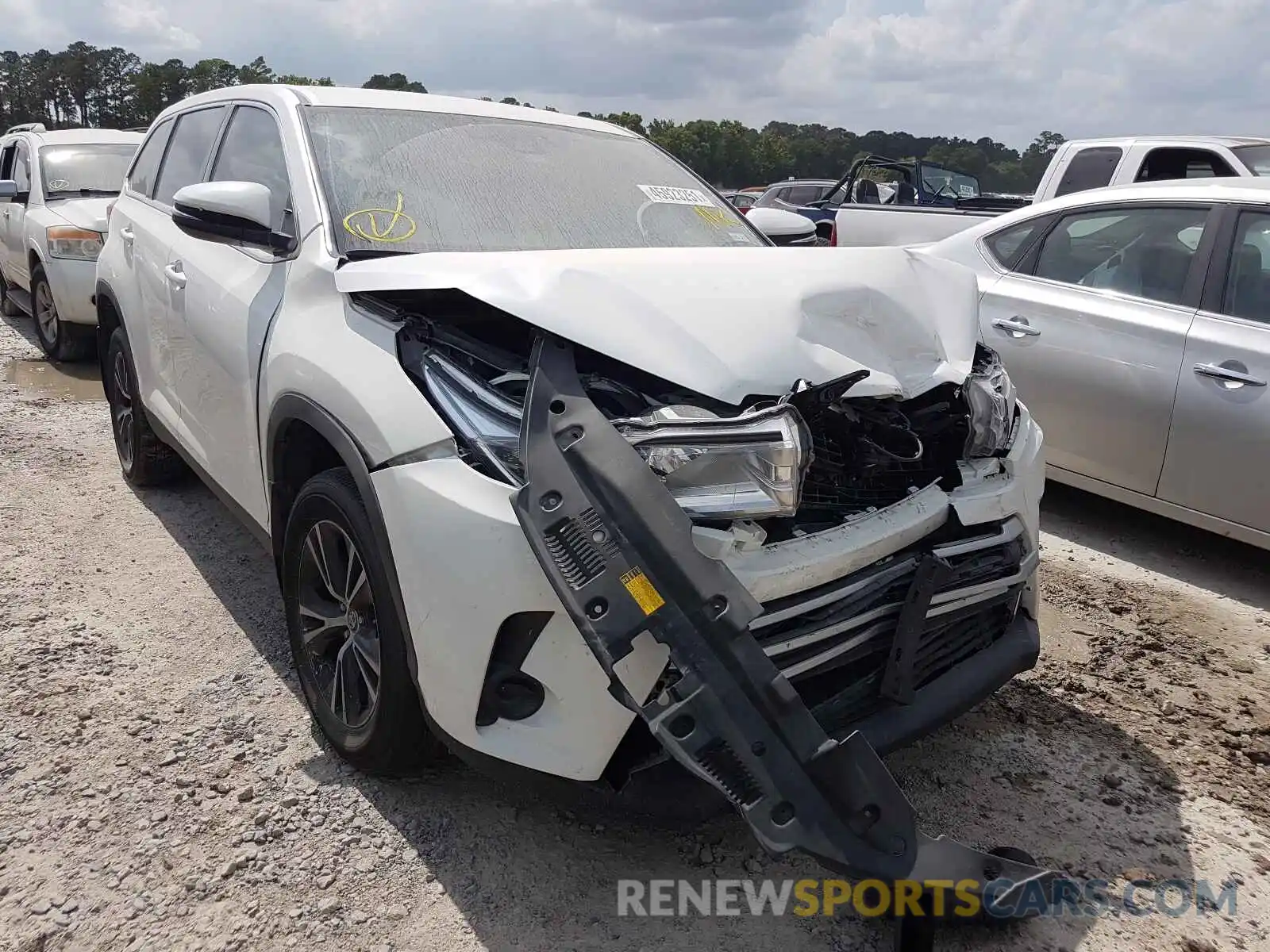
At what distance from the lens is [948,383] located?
2561 millimetres

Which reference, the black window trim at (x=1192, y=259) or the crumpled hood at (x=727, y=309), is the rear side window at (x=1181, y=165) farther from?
the crumpled hood at (x=727, y=309)

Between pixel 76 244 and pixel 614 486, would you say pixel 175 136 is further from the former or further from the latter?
pixel 76 244

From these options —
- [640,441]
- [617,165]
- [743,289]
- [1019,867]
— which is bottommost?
[1019,867]

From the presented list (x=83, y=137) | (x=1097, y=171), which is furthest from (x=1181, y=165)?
(x=83, y=137)

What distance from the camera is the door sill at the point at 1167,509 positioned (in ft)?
12.9

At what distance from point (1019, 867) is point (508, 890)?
114cm

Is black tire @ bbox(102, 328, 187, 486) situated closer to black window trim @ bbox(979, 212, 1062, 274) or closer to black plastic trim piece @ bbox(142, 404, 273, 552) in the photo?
black plastic trim piece @ bbox(142, 404, 273, 552)

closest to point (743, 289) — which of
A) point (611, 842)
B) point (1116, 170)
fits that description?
point (611, 842)

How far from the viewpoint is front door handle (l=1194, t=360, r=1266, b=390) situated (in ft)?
12.7

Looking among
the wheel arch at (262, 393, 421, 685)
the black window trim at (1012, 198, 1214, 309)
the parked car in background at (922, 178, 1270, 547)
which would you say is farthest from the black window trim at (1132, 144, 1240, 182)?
the wheel arch at (262, 393, 421, 685)

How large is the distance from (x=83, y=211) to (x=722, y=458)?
7591 millimetres

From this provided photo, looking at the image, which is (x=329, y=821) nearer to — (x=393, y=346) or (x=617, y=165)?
(x=393, y=346)

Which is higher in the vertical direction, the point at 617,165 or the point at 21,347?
the point at 617,165

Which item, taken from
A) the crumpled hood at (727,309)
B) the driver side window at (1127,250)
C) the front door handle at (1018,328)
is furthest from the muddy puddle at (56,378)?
the driver side window at (1127,250)
